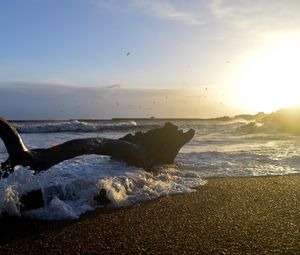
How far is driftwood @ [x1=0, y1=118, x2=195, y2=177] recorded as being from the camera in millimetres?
7035

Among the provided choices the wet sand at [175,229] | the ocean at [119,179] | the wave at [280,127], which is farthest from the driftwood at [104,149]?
the wave at [280,127]

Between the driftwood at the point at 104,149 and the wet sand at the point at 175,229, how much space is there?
5.16ft

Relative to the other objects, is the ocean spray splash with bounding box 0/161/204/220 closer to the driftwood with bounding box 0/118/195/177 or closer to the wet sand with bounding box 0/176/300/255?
the wet sand with bounding box 0/176/300/255

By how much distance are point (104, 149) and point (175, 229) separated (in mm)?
3668

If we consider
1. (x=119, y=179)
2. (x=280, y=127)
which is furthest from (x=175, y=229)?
(x=280, y=127)

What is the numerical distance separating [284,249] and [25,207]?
3356mm

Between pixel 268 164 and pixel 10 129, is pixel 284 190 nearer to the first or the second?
pixel 268 164

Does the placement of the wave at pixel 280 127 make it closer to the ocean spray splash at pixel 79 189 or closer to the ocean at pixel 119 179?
the ocean at pixel 119 179

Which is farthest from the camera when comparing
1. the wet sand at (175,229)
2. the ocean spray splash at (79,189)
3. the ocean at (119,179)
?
the ocean at (119,179)

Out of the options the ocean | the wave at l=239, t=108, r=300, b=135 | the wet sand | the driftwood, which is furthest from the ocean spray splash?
the wave at l=239, t=108, r=300, b=135

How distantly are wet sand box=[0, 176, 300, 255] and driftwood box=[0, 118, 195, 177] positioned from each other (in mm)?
1574

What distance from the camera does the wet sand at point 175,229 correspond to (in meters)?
4.66

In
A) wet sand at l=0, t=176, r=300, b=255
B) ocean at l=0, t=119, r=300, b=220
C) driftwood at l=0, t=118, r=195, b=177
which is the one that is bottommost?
wet sand at l=0, t=176, r=300, b=255

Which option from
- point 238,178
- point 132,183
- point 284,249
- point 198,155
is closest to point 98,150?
point 132,183
